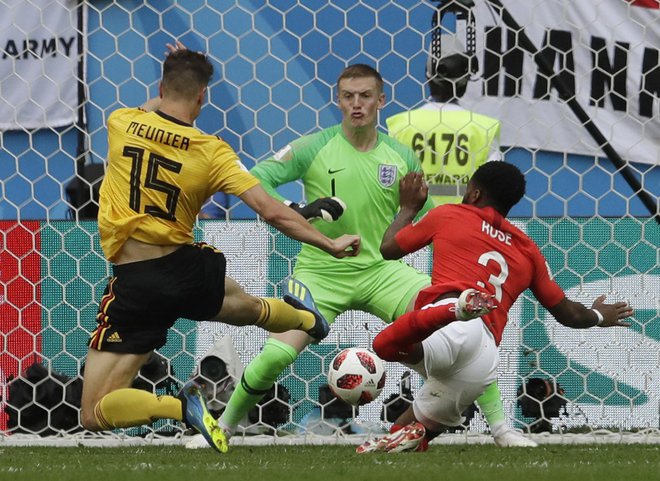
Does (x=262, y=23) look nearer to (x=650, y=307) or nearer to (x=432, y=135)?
(x=432, y=135)

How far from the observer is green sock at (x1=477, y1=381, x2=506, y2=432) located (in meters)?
7.03

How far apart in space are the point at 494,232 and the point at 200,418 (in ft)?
5.77

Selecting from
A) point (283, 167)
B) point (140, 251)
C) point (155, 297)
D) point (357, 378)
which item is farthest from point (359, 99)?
point (155, 297)

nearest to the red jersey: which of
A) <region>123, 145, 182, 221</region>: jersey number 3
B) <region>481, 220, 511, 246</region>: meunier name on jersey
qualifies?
<region>481, 220, 511, 246</region>: meunier name on jersey

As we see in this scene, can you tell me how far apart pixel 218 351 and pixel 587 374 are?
83.8 inches

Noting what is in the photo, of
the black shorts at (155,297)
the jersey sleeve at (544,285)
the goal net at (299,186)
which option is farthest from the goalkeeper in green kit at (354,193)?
the black shorts at (155,297)

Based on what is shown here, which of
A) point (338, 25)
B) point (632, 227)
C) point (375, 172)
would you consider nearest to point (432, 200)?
point (375, 172)

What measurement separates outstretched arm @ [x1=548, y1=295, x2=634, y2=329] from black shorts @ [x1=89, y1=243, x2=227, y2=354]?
5.65 feet

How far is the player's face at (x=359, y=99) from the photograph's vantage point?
23.9ft

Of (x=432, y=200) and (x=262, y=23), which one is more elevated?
(x=262, y=23)

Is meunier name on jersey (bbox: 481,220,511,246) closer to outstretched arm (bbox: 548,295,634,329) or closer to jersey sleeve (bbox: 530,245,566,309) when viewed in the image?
jersey sleeve (bbox: 530,245,566,309)

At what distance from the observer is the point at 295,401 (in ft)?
25.4

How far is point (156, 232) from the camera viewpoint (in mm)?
5992

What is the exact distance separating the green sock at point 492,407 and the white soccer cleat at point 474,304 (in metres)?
1.29
